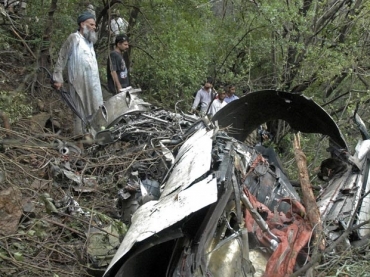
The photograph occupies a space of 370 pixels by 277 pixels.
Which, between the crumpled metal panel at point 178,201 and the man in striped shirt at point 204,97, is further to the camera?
the man in striped shirt at point 204,97

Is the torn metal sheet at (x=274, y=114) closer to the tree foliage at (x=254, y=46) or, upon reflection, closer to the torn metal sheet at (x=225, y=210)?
the torn metal sheet at (x=225, y=210)

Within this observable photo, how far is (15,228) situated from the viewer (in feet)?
17.0

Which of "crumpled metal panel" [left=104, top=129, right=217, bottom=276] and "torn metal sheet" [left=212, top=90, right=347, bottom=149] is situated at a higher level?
"crumpled metal panel" [left=104, top=129, right=217, bottom=276]

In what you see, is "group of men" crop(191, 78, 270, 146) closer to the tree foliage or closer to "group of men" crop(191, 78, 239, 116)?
"group of men" crop(191, 78, 239, 116)

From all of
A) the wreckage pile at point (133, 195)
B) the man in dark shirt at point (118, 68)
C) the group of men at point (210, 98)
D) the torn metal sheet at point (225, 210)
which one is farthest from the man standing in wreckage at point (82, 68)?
the group of men at point (210, 98)

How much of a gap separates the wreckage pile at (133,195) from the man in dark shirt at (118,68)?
145 cm

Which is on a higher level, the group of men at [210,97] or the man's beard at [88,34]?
the man's beard at [88,34]

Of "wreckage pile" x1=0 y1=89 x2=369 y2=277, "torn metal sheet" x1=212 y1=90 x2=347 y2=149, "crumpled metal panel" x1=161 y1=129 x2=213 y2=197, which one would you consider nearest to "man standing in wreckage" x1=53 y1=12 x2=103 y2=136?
"wreckage pile" x1=0 y1=89 x2=369 y2=277

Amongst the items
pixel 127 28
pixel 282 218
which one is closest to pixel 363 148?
pixel 282 218

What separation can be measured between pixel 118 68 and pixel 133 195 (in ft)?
12.7

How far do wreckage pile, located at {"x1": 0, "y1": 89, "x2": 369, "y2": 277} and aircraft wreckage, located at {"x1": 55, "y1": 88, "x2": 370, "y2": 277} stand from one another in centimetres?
1

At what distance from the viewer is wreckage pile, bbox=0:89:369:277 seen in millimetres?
3880

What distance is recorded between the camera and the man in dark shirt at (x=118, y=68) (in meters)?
9.07

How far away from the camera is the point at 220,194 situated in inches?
149
